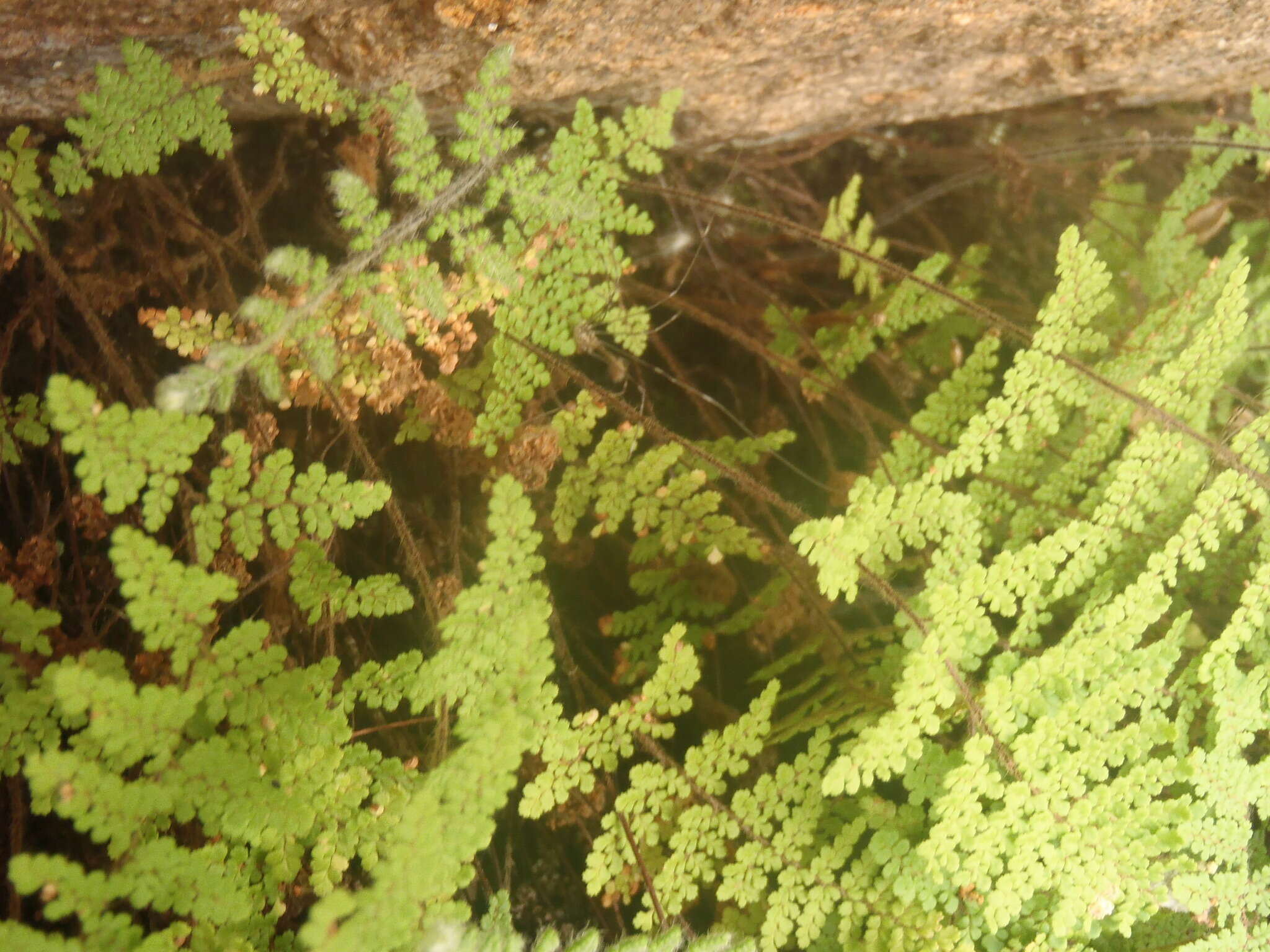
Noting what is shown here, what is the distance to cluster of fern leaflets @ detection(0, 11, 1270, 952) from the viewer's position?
1504mm

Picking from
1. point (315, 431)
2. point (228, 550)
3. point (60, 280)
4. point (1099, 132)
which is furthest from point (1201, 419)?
point (60, 280)

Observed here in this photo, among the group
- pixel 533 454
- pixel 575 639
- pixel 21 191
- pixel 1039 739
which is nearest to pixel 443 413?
pixel 533 454

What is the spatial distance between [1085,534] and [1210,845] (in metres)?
0.72

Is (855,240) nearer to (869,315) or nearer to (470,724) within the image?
(869,315)

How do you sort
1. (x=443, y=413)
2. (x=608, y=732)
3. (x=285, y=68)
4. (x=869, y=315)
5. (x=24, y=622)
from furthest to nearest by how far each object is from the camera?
(x=869, y=315), (x=443, y=413), (x=608, y=732), (x=285, y=68), (x=24, y=622)

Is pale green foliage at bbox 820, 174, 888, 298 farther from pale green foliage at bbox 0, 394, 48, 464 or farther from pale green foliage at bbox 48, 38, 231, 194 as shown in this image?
pale green foliage at bbox 0, 394, 48, 464

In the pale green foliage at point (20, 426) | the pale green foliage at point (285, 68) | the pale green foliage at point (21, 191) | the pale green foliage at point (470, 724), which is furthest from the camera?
the pale green foliage at point (20, 426)

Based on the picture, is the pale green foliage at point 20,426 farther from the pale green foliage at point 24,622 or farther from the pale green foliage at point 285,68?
the pale green foliage at point 285,68

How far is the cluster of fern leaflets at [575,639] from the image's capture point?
1504 mm

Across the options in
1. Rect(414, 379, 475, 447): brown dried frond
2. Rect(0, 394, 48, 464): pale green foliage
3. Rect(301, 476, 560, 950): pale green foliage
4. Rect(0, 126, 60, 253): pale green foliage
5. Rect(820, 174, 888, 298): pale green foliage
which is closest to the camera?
Rect(301, 476, 560, 950): pale green foliage

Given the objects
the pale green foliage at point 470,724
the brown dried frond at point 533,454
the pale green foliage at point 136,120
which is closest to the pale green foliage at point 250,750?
the pale green foliage at point 470,724

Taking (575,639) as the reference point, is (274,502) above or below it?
above

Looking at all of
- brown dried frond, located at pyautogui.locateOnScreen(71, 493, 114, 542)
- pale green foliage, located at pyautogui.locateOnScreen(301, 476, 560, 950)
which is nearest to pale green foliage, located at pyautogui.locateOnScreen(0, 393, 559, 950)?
pale green foliage, located at pyautogui.locateOnScreen(301, 476, 560, 950)

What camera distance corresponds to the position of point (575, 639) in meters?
2.32
